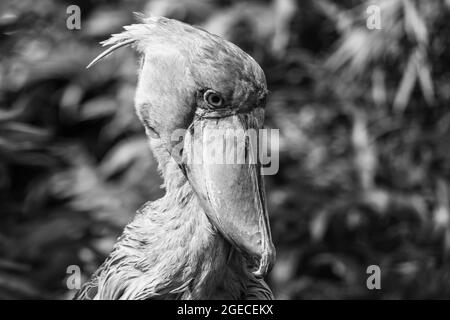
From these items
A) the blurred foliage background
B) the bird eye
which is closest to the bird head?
the bird eye

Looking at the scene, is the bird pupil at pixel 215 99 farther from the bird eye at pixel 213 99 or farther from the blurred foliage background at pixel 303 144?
the blurred foliage background at pixel 303 144

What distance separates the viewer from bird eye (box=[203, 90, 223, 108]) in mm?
1854

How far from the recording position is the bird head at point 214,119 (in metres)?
1.82

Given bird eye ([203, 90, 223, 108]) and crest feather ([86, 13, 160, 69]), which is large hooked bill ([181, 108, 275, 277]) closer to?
bird eye ([203, 90, 223, 108])

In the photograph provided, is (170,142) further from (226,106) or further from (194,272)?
(194,272)

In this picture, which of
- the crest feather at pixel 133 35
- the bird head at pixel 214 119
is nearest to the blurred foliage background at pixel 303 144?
the crest feather at pixel 133 35

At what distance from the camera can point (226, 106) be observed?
186cm

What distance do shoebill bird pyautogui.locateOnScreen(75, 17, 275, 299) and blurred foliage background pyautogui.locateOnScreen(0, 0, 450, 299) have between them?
1.92 metres

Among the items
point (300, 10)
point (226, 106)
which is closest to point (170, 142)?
point (226, 106)

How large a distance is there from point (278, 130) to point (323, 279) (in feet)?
2.85

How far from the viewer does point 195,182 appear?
1859 mm

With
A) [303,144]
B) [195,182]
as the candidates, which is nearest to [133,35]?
[195,182]

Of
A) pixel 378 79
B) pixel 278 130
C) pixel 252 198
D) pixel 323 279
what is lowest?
pixel 323 279

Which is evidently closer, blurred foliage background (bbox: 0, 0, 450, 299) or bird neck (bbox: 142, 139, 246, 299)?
bird neck (bbox: 142, 139, 246, 299)
